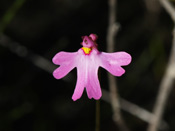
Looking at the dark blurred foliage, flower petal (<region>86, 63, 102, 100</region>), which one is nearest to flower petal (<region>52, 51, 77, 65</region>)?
flower petal (<region>86, 63, 102, 100</region>)

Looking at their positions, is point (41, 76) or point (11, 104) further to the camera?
point (41, 76)

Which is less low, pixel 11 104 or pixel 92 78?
pixel 92 78

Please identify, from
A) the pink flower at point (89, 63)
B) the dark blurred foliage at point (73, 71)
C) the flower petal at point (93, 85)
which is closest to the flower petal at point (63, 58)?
the pink flower at point (89, 63)

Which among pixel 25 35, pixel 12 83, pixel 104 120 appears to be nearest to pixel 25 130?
pixel 12 83

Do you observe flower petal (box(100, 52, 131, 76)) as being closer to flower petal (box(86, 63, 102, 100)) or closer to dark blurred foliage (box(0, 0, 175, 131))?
flower petal (box(86, 63, 102, 100))

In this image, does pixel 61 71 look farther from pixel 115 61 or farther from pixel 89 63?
pixel 115 61

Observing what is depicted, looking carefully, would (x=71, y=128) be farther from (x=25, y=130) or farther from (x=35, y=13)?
(x=35, y=13)

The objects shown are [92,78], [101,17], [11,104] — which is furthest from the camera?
[101,17]
